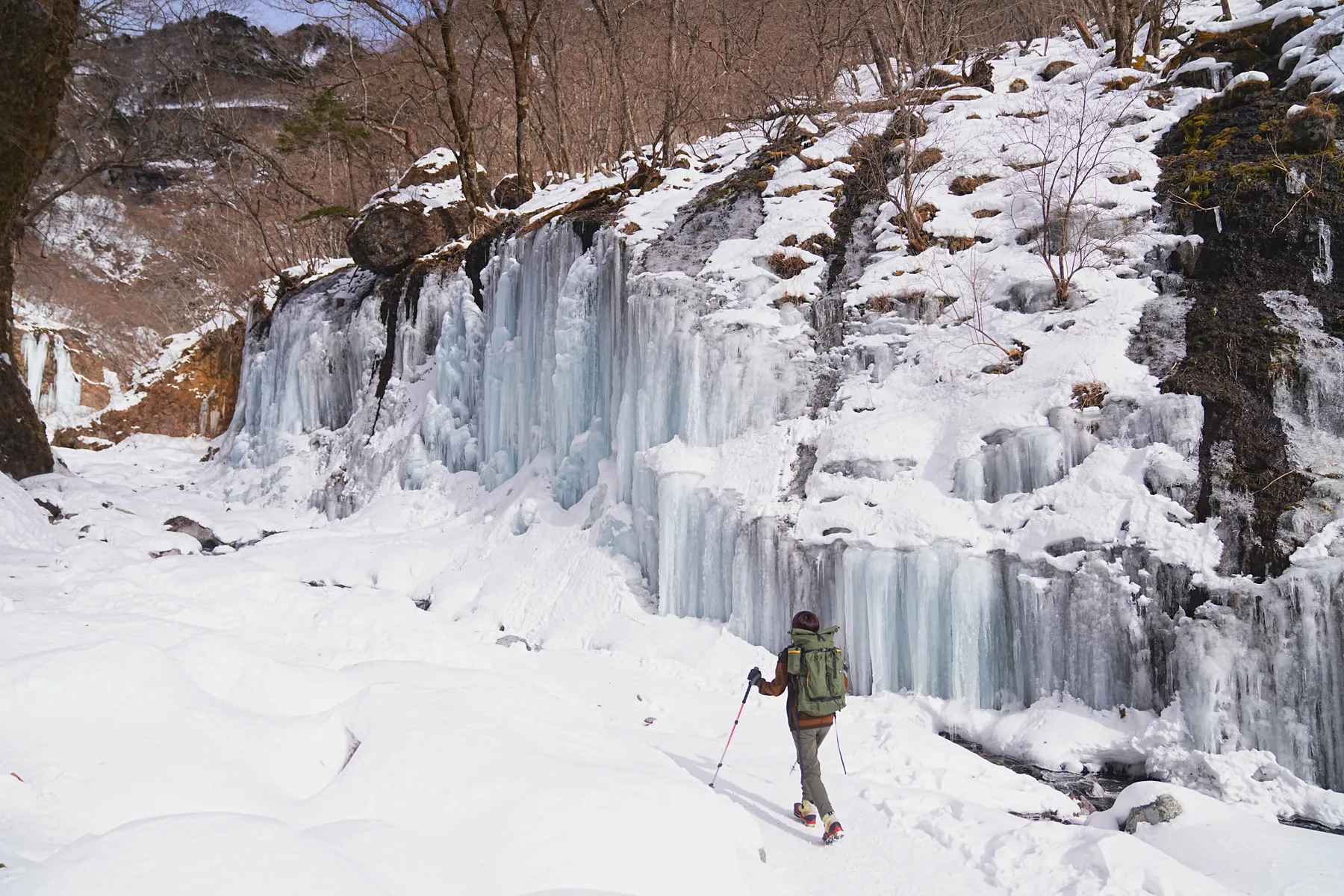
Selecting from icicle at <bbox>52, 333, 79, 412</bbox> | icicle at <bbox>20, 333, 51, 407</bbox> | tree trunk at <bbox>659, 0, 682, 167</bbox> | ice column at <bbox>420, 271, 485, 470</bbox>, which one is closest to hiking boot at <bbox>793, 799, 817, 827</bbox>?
ice column at <bbox>420, 271, 485, 470</bbox>

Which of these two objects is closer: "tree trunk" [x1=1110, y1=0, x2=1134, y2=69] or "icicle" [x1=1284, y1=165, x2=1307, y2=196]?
"icicle" [x1=1284, y1=165, x2=1307, y2=196]

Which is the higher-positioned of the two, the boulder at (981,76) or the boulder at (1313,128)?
the boulder at (981,76)

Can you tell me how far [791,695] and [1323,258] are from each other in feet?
23.5

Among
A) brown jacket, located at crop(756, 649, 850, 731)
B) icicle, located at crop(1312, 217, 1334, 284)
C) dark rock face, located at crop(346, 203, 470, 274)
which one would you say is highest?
dark rock face, located at crop(346, 203, 470, 274)

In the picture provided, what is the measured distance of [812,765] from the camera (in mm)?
4344

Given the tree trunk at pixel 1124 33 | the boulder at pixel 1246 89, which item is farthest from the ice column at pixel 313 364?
the boulder at pixel 1246 89

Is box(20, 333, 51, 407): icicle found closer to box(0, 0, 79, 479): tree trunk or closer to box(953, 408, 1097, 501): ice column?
box(0, 0, 79, 479): tree trunk

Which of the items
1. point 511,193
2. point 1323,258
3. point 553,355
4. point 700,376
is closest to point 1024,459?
point 1323,258

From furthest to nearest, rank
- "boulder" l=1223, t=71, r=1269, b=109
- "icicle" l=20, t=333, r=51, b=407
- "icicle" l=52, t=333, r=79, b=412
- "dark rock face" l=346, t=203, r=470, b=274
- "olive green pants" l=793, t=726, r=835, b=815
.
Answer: "icicle" l=52, t=333, r=79, b=412 < "icicle" l=20, t=333, r=51, b=407 < "dark rock face" l=346, t=203, r=470, b=274 < "boulder" l=1223, t=71, r=1269, b=109 < "olive green pants" l=793, t=726, r=835, b=815

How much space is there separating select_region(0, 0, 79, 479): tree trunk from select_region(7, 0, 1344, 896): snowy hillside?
82cm

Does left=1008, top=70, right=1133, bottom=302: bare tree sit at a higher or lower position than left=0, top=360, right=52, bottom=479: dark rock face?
higher

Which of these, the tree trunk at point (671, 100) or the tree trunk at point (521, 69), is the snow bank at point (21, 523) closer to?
the tree trunk at point (671, 100)

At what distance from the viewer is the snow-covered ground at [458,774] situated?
116 inches

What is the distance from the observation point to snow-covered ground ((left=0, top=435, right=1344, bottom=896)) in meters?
2.95
